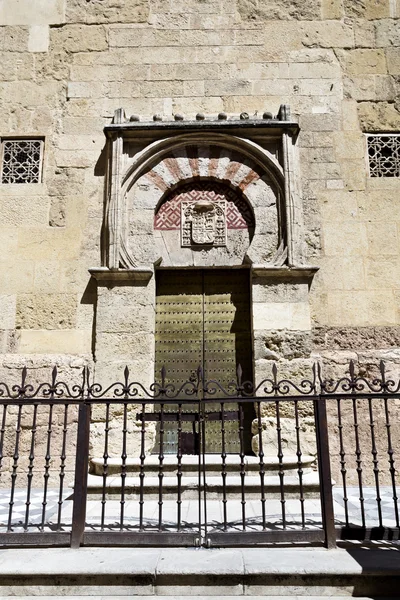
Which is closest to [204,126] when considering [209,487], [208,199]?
[208,199]

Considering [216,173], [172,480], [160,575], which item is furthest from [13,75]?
[160,575]

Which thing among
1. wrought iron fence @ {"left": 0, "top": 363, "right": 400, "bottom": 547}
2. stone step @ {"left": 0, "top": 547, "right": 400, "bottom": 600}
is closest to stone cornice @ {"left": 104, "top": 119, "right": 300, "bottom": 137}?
wrought iron fence @ {"left": 0, "top": 363, "right": 400, "bottom": 547}

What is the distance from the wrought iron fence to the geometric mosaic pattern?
194 cm

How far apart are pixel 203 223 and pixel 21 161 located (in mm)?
2385

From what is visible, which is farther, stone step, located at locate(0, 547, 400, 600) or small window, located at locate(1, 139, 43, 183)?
small window, located at locate(1, 139, 43, 183)

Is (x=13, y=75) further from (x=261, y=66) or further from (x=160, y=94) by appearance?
(x=261, y=66)

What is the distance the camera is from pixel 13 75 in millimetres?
6273

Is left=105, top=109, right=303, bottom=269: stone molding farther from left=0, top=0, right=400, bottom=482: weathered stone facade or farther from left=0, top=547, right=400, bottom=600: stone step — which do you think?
left=0, top=547, right=400, bottom=600: stone step

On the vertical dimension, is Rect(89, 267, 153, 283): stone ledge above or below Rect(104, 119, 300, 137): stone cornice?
below

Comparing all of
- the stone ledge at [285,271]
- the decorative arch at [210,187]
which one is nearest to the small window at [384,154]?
the decorative arch at [210,187]

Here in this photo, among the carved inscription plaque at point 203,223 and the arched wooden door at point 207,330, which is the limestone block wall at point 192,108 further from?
the carved inscription plaque at point 203,223

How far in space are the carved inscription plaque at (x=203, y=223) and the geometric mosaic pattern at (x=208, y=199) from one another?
6cm

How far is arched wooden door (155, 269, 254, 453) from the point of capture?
17.9ft

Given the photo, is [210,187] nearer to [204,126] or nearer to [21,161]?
[204,126]
